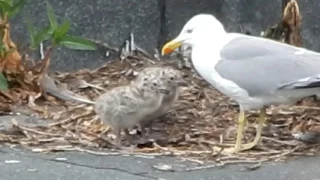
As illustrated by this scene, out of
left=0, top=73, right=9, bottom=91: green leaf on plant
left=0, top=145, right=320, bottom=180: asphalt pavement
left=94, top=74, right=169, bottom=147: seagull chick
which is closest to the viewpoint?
left=0, top=145, right=320, bottom=180: asphalt pavement

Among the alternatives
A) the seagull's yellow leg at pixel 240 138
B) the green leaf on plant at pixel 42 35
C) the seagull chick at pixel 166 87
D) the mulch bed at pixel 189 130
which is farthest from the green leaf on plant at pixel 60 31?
the seagull's yellow leg at pixel 240 138

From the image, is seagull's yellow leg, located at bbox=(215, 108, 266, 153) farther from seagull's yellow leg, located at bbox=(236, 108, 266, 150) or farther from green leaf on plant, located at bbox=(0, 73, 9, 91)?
green leaf on plant, located at bbox=(0, 73, 9, 91)

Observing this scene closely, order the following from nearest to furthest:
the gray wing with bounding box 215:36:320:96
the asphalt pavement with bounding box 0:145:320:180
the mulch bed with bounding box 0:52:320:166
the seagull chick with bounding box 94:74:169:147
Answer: the asphalt pavement with bounding box 0:145:320:180, the gray wing with bounding box 215:36:320:96, the mulch bed with bounding box 0:52:320:166, the seagull chick with bounding box 94:74:169:147

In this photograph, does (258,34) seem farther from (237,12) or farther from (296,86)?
(296,86)

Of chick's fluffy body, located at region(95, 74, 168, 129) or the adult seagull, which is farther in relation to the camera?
chick's fluffy body, located at region(95, 74, 168, 129)

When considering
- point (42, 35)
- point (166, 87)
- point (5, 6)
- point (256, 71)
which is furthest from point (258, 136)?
point (5, 6)

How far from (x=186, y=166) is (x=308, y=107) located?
3.69ft

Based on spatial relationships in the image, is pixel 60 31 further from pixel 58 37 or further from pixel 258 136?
pixel 258 136

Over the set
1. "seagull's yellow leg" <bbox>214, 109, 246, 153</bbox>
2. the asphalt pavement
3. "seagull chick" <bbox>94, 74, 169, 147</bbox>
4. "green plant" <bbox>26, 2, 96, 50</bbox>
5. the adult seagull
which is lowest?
the asphalt pavement

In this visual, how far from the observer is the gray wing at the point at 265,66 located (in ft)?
13.0

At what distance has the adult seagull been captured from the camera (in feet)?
13.0

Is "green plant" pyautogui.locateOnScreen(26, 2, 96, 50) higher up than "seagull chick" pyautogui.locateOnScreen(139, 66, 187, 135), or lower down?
higher up

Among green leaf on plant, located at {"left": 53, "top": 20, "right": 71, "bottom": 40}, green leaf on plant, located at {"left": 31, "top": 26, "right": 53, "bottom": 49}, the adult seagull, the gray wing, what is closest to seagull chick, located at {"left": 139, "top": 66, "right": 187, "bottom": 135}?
the adult seagull

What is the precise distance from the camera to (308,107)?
4805 mm
